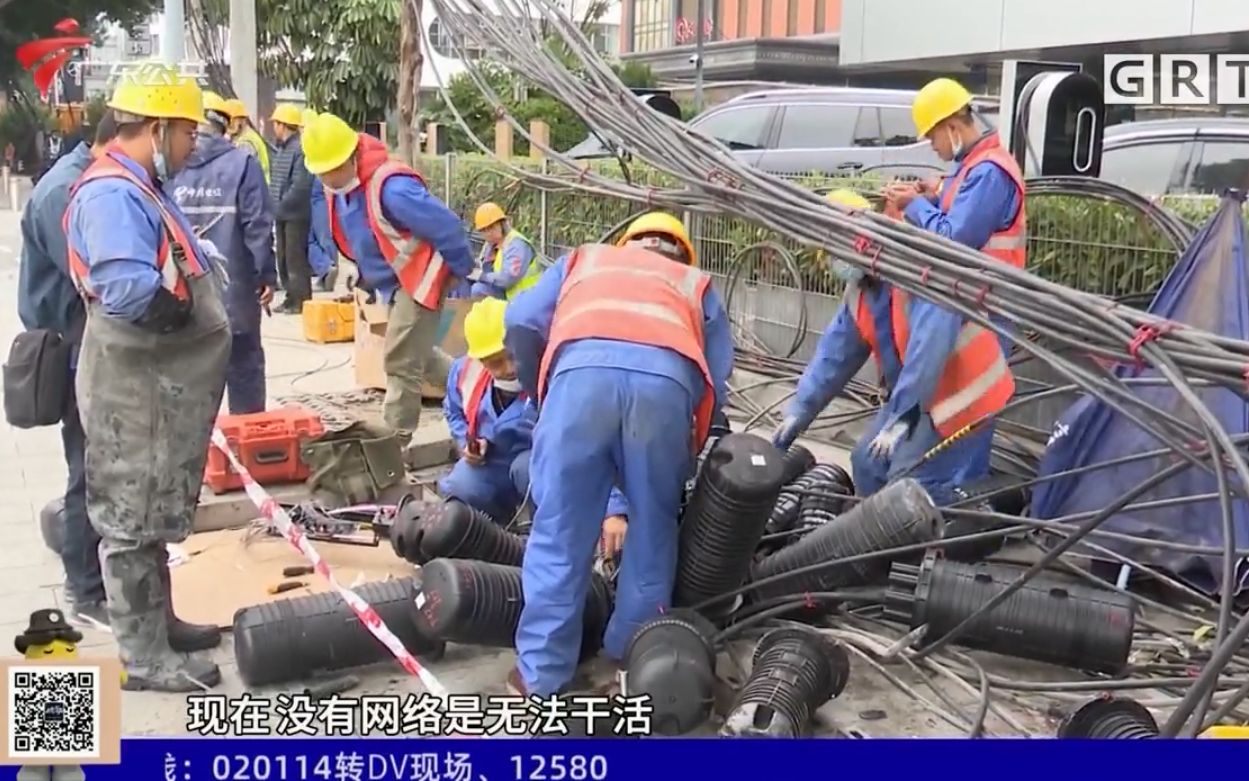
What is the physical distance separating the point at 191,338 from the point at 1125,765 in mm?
2624

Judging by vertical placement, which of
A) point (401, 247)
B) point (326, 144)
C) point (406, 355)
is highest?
point (326, 144)

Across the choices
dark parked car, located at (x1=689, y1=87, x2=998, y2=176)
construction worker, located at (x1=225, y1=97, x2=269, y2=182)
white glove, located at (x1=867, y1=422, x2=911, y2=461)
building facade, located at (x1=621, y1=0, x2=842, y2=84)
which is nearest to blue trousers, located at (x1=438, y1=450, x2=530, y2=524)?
white glove, located at (x1=867, y1=422, x2=911, y2=461)

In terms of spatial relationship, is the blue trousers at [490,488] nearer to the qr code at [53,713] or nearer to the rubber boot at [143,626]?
the rubber boot at [143,626]

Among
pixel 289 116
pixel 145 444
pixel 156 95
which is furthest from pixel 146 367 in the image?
pixel 289 116

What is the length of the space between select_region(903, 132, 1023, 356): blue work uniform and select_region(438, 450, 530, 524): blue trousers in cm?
178

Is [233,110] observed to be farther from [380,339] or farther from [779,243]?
[779,243]

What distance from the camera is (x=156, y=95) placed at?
3.60 metres

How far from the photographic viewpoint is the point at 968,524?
4457 millimetres

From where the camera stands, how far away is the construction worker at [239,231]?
234 inches

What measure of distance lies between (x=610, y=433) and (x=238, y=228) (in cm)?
331

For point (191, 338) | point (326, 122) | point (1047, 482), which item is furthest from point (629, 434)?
point (326, 122)

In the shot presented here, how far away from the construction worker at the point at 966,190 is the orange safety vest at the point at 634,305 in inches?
56.5

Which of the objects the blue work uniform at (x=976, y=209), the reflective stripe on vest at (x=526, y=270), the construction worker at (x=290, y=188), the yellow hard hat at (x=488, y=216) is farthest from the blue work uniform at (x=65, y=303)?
the construction worker at (x=290, y=188)

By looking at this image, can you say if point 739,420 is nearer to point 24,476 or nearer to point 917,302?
point 917,302
